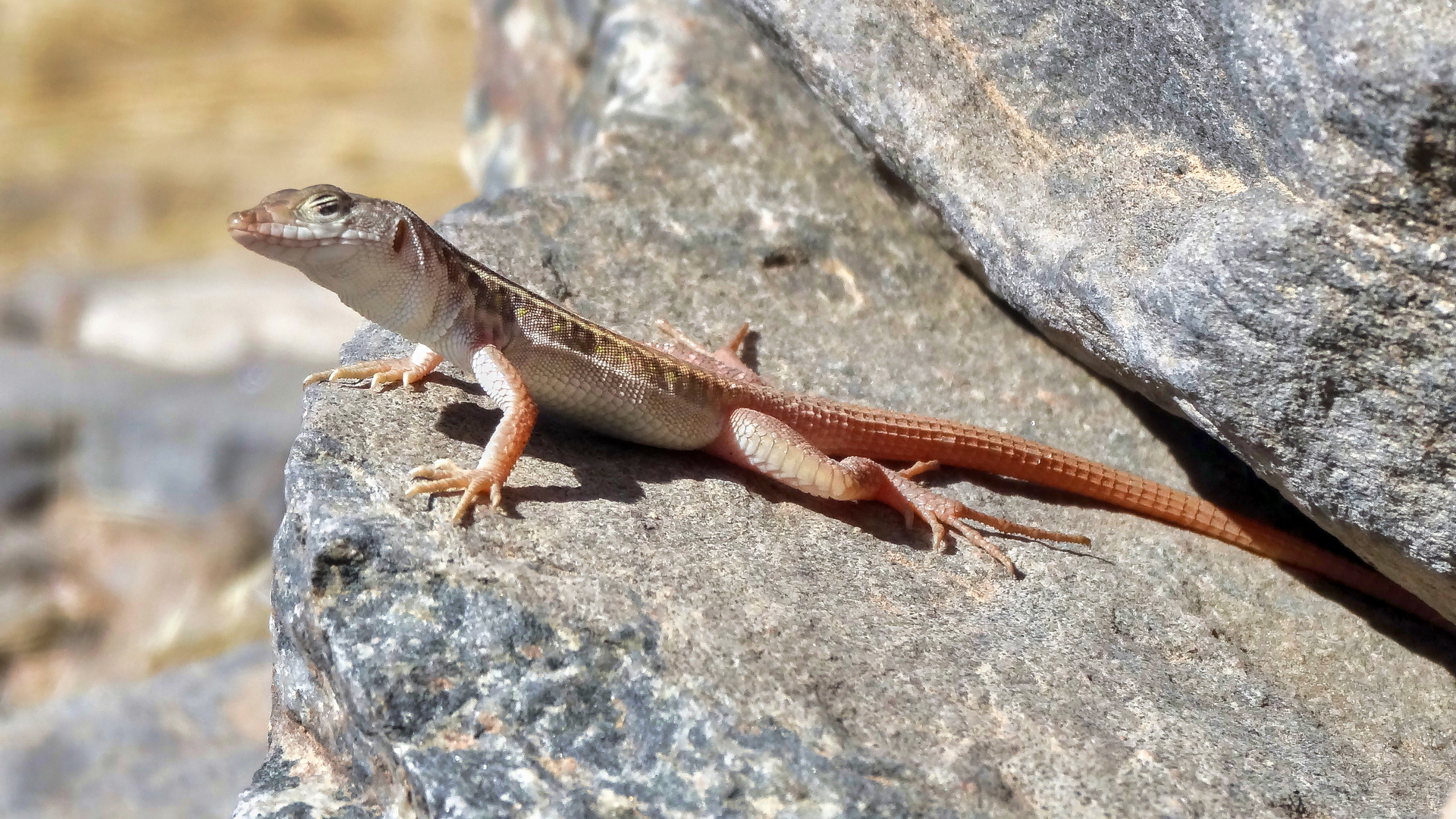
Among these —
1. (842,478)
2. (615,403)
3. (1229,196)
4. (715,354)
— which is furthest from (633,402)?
(1229,196)

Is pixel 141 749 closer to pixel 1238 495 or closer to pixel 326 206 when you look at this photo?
pixel 326 206

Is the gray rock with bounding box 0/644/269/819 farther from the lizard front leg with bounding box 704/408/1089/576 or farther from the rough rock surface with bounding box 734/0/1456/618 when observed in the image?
the rough rock surface with bounding box 734/0/1456/618

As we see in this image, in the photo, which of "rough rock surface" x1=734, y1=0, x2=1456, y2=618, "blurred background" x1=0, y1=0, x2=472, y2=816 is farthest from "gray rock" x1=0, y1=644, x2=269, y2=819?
"rough rock surface" x1=734, y1=0, x2=1456, y2=618

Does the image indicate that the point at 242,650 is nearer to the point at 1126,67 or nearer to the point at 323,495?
the point at 323,495

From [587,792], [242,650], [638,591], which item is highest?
[638,591]

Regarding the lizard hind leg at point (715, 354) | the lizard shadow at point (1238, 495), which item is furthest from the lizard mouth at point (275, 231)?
the lizard shadow at point (1238, 495)

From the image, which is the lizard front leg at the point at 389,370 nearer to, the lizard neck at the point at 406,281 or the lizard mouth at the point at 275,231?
the lizard neck at the point at 406,281

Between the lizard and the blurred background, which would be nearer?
the lizard

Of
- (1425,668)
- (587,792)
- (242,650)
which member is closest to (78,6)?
(242,650)
